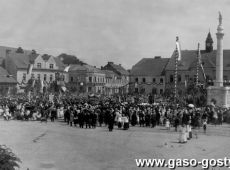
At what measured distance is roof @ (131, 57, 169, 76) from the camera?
79.4 m

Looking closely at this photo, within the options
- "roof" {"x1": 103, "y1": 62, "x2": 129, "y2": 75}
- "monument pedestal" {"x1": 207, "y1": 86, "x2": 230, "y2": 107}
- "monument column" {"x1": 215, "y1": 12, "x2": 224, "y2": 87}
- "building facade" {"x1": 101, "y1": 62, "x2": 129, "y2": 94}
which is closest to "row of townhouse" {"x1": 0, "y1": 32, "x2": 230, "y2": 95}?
"building facade" {"x1": 101, "y1": 62, "x2": 129, "y2": 94}

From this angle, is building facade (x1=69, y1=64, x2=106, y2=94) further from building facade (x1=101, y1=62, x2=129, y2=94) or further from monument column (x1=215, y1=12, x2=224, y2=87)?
monument column (x1=215, y1=12, x2=224, y2=87)

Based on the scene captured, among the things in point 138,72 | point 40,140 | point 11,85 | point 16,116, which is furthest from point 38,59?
point 40,140

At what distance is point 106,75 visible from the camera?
3570 inches

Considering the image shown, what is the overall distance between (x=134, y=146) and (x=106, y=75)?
242 ft

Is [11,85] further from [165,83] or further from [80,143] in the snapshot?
[80,143]

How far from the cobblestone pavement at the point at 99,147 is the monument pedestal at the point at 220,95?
16042mm

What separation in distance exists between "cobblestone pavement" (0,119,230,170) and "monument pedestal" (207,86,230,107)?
52.6 feet

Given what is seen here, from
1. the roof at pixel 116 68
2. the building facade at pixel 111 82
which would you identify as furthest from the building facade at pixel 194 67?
the roof at pixel 116 68

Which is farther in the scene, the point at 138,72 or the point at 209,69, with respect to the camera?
the point at 138,72

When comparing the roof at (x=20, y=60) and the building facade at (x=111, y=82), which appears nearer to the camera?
the roof at (x=20, y=60)

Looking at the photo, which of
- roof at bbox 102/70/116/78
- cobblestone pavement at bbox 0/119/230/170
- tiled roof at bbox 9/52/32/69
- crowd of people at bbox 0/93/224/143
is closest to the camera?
cobblestone pavement at bbox 0/119/230/170

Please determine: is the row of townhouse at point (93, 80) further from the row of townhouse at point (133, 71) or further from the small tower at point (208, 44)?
the small tower at point (208, 44)

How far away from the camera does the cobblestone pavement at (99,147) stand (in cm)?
1346
